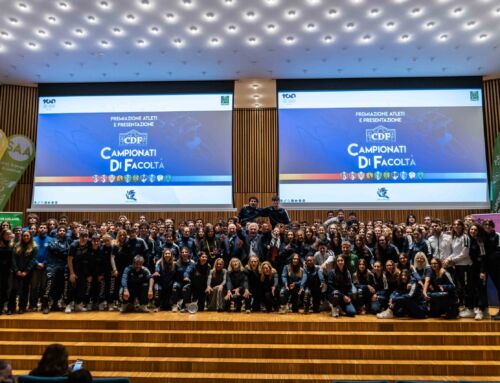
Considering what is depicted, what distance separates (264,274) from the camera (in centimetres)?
567

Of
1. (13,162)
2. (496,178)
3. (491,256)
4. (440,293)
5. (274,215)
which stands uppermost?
(13,162)

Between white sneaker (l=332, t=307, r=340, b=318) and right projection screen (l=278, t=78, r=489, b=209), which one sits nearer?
white sneaker (l=332, t=307, r=340, b=318)

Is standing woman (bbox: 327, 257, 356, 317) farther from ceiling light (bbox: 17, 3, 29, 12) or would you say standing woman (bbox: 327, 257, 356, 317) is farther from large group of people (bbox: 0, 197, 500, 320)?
ceiling light (bbox: 17, 3, 29, 12)

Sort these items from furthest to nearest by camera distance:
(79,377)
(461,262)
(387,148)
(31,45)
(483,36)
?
(387,148), (31,45), (483,36), (461,262), (79,377)

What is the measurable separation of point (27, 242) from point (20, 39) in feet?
16.7

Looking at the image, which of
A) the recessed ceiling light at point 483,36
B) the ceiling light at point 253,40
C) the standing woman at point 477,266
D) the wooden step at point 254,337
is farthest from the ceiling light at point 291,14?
the wooden step at point 254,337

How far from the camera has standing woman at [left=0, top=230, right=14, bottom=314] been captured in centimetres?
540

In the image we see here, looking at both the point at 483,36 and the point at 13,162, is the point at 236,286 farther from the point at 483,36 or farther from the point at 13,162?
the point at 483,36

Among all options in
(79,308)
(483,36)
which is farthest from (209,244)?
(483,36)

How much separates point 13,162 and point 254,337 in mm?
7537

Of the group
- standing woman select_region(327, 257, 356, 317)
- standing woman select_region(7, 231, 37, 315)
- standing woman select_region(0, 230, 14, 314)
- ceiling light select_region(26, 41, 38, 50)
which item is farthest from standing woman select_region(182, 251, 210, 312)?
ceiling light select_region(26, 41, 38, 50)

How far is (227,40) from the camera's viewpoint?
8.51 m

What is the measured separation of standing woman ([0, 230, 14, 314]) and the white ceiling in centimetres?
445

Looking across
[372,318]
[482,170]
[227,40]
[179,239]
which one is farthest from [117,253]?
[482,170]
